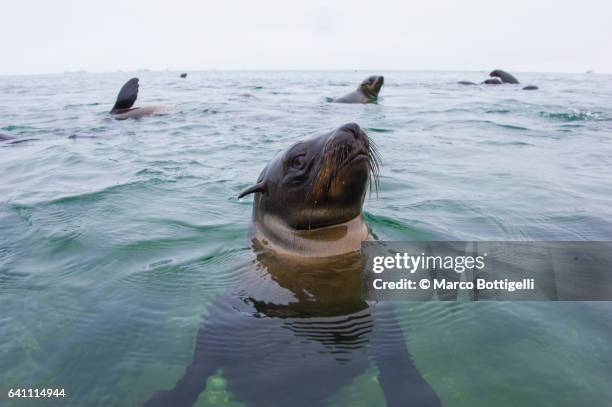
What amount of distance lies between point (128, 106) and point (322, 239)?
1148 cm

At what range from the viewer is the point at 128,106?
1351 cm

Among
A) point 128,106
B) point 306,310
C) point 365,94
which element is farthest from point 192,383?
point 365,94

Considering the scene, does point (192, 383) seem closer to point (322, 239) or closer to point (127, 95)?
point (322, 239)

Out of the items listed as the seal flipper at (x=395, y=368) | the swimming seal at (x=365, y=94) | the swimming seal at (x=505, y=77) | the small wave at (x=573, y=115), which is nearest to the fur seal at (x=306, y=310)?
the seal flipper at (x=395, y=368)

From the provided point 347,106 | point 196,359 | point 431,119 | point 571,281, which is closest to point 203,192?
point 196,359

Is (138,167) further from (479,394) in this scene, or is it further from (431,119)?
(431,119)

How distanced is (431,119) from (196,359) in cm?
1142

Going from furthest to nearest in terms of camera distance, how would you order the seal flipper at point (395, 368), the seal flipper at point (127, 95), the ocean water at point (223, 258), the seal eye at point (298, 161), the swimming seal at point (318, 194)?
the seal flipper at point (127, 95)
the seal eye at point (298, 161)
the swimming seal at point (318, 194)
the ocean water at point (223, 258)
the seal flipper at point (395, 368)

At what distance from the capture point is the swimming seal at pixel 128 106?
12.9 meters

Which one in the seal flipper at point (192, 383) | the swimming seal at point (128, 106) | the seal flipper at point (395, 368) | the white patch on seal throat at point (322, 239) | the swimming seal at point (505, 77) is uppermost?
the swimming seal at point (505, 77)

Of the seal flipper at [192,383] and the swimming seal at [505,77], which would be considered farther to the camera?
the swimming seal at [505,77]

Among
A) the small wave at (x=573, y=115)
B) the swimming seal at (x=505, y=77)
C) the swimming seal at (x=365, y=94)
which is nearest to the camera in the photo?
the small wave at (x=573, y=115)

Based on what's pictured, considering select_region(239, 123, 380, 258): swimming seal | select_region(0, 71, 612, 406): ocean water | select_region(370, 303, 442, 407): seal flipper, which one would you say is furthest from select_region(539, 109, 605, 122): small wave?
select_region(370, 303, 442, 407): seal flipper

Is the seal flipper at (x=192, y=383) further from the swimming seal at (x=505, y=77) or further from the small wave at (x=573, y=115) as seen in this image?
the swimming seal at (x=505, y=77)
